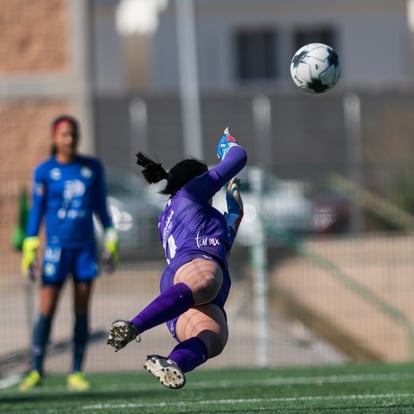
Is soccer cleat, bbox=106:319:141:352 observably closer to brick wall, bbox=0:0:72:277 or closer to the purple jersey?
the purple jersey

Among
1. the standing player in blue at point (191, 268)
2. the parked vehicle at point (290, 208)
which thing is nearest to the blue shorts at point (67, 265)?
the standing player in blue at point (191, 268)

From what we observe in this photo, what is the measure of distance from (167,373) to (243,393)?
3038mm

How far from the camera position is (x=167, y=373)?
6.50 m

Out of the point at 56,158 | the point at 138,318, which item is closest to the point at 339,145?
the point at 56,158

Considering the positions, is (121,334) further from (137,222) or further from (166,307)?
(137,222)

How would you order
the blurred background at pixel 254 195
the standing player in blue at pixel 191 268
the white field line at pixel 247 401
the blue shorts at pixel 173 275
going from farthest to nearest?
A: the blurred background at pixel 254 195 < the white field line at pixel 247 401 < the blue shorts at pixel 173 275 < the standing player in blue at pixel 191 268

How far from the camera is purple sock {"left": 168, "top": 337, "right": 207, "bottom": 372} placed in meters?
6.71

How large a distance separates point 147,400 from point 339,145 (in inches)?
999

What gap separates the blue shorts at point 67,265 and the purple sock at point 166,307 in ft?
11.9

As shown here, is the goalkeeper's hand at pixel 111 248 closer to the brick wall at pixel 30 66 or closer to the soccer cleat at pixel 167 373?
the soccer cleat at pixel 167 373

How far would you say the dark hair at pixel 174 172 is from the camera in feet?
24.7

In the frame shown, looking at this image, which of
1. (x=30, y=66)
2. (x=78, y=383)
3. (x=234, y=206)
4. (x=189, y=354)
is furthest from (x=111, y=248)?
(x=30, y=66)

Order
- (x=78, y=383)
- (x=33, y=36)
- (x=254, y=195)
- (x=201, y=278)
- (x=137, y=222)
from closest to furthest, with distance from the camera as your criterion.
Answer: (x=201, y=278)
(x=78, y=383)
(x=254, y=195)
(x=137, y=222)
(x=33, y=36)

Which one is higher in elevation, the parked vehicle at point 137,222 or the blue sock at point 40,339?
the parked vehicle at point 137,222
